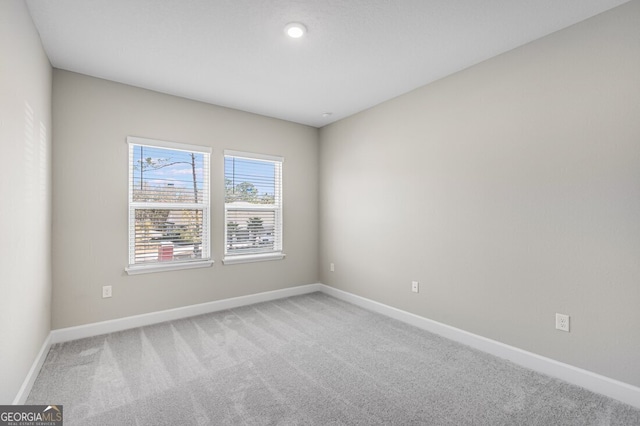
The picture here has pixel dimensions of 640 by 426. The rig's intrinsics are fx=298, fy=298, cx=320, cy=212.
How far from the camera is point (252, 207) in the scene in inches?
163

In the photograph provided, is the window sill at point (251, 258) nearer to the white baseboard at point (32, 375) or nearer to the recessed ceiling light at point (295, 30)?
the white baseboard at point (32, 375)

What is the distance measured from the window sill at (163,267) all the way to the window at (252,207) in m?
0.29

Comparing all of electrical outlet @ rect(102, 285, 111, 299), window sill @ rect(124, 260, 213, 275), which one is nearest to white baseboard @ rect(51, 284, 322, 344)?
electrical outlet @ rect(102, 285, 111, 299)

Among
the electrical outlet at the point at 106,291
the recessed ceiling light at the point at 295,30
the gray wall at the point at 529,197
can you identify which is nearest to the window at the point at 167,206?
the electrical outlet at the point at 106,291

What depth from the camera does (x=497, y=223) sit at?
265cm

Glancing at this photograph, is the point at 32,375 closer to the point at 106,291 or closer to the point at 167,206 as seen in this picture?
the point at 106,291

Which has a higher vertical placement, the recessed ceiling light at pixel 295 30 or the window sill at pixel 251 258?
the recessed ceiling light at pixel 295 30

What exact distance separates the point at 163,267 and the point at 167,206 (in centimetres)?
70

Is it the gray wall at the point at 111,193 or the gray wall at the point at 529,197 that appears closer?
the gray wall at the point at 529,197

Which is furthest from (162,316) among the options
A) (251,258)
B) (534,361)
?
(534,361)

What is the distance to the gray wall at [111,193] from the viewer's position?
290 cm

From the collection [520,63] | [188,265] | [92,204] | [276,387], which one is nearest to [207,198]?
[188,265]

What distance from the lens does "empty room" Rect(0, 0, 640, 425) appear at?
1.97 meters

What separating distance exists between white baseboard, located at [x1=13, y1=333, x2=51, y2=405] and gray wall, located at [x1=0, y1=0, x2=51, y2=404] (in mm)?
53
